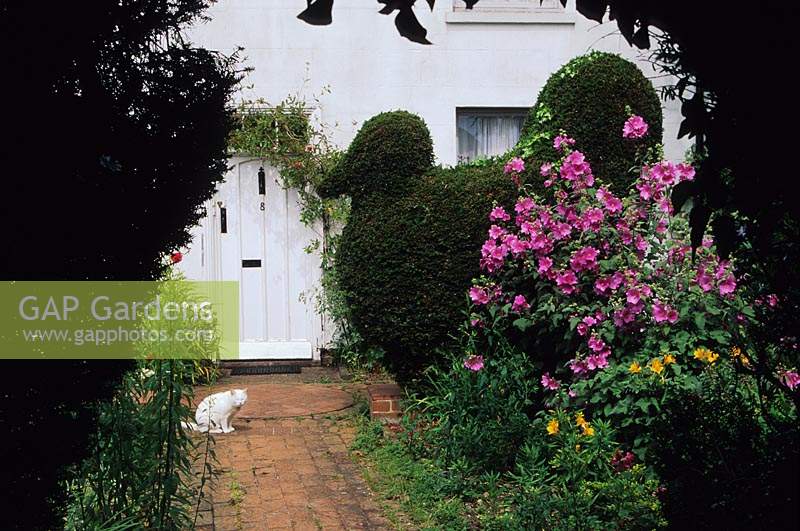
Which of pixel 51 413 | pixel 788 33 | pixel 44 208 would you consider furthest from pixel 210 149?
pixel 788 33

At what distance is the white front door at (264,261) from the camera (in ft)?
32.3

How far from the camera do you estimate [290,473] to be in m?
6.08

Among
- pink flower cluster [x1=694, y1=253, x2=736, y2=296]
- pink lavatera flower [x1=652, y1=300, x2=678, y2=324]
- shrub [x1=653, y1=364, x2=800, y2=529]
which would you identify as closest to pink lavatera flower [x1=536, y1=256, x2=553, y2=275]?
pink lavatera flower [x1=652, y1=300, x2=678, y2=324]

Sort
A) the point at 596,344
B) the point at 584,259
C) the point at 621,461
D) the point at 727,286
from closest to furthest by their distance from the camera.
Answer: the point at 621,461 < the point at 727,286 < the point at 596,344 < the point at 584,259

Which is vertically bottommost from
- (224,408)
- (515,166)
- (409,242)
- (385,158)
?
(224,408)

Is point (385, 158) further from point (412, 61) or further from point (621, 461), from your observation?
point (412, 61)

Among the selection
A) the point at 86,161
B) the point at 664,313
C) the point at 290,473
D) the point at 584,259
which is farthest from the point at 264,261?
the point at 86,161

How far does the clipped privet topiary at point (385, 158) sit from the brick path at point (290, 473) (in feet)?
6.22

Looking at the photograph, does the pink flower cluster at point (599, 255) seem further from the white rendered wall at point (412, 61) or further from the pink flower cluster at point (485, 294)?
the white rendered wall at point (412, 61)

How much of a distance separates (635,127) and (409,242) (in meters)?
1.72

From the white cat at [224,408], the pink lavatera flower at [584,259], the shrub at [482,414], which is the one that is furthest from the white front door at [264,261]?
the pink lavatera flower at [584,259]

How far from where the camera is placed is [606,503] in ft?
15.5

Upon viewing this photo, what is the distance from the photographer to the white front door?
984cm

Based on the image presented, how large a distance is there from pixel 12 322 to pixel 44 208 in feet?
1.38
